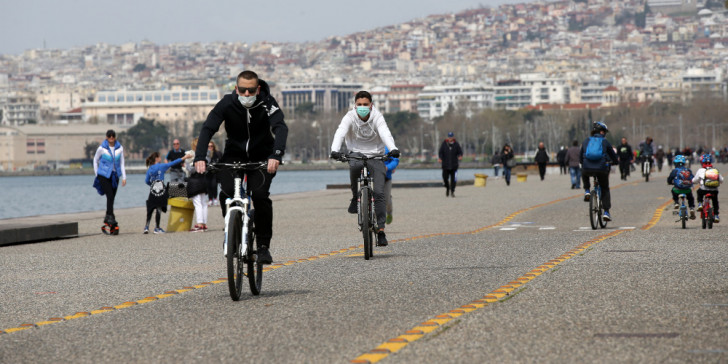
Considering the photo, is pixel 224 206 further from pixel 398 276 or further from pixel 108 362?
pixel 108 362

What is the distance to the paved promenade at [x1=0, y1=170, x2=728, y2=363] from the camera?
7.76 m

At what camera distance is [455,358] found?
24.2 feet

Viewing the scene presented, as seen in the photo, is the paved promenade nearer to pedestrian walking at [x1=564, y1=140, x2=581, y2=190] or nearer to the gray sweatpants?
the gray sweatpants

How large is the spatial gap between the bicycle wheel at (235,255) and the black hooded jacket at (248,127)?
646 millimetres

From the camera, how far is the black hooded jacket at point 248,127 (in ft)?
→ 34.9

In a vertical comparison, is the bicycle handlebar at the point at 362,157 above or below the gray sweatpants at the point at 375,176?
above

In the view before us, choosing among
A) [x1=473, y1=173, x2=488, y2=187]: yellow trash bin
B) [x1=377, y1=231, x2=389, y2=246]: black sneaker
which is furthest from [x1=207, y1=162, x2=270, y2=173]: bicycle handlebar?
[x1=473, y1=173, x2=488, y2=187]: yellow trash bin

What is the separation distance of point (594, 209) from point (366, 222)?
22.3 feet

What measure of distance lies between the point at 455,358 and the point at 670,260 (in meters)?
6.35

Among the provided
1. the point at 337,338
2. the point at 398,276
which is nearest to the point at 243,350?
the point at 337,338

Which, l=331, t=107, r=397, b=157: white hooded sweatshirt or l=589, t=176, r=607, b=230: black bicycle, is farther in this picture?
l=589, t=176, r=607, b=230: black bicycle

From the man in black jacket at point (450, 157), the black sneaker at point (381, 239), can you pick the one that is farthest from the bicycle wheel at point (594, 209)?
the man in black jacket at point (450, 157)

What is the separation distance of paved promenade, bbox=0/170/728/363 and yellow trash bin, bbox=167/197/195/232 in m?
3.79

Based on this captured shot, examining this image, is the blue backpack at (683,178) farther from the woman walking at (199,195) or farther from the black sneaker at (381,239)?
the woman walking at (199,195)
